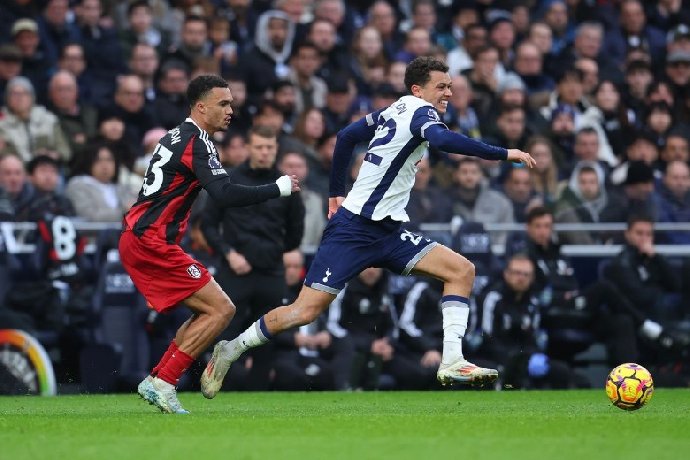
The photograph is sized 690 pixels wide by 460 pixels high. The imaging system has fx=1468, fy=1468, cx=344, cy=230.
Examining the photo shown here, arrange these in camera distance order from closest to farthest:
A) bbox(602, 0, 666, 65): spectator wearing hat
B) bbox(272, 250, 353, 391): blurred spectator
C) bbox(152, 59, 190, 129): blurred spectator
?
bbox(272, 250, 353, 391): blurred spectator
bbox(152, 59, 190, 129): blurred spectator
bbox(602, 0, 666, 65): spectator wearing hat

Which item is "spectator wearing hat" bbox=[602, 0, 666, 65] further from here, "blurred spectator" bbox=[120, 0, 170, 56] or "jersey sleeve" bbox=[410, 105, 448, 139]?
"jersey sleeve" bbox=[410, 105, 448, 139]

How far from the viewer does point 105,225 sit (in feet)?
48.6

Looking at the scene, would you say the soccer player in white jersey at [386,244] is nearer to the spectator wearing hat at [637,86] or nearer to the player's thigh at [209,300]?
the player's thigh at [209,300]

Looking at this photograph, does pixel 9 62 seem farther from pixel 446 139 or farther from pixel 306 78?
pixel 446 139

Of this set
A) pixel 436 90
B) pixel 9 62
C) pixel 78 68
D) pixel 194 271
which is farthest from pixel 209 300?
pixel 78 68

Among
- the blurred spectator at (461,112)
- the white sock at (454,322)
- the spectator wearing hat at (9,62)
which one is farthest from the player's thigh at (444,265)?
the spectator wearing hat at (9,62)

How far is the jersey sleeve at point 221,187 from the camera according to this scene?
10.2 metres

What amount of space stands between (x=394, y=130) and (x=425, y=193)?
5357 millimetres

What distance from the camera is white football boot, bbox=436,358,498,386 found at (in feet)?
35.1

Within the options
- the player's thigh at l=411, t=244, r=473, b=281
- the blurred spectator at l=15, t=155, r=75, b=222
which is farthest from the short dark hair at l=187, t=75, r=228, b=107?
the blurred spectator at l=15, t=155, r=75, b=222

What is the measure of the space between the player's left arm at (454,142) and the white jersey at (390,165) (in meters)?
0.18

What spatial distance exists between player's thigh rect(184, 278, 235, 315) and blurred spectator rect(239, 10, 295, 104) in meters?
7.72

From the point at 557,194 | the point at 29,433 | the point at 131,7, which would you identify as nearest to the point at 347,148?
the point at 29,433

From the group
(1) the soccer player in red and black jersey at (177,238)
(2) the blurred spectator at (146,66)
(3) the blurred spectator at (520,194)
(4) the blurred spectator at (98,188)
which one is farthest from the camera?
(2) the blurred spectator at (146,66)
